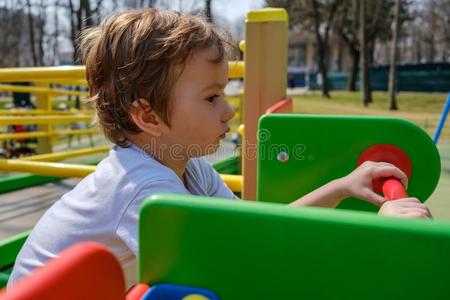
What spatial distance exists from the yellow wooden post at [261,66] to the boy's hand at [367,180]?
1.70 ft

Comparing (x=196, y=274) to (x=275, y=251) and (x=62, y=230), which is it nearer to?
(x=275, y=251)

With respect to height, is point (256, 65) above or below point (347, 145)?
above

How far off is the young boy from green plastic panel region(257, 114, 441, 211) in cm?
15

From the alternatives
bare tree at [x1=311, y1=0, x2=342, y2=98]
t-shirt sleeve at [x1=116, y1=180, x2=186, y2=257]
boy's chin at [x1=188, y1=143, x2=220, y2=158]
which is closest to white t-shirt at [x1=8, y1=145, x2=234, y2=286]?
t-shirt sleeve at [x1=116, y1=180, x2=186, y2=257]

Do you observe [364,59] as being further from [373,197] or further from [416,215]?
[416,215]

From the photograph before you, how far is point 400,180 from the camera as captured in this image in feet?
2.87

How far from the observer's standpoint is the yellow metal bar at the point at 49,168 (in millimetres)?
1681

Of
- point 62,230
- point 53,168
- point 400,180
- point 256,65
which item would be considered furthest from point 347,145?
point 53,168

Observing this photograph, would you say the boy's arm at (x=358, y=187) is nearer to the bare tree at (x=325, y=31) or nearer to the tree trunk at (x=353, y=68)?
the bare tree at (x=325, y=31)

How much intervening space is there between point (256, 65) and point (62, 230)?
34.0 inches

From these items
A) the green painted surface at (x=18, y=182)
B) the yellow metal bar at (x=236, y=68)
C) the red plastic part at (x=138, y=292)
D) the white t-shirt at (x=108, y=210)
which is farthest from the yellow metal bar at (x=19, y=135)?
the red plastic part at (x=138, y=292)

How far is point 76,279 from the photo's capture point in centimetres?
41

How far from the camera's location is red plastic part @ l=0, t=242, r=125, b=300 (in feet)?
1.21

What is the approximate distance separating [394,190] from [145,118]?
1.55ft
